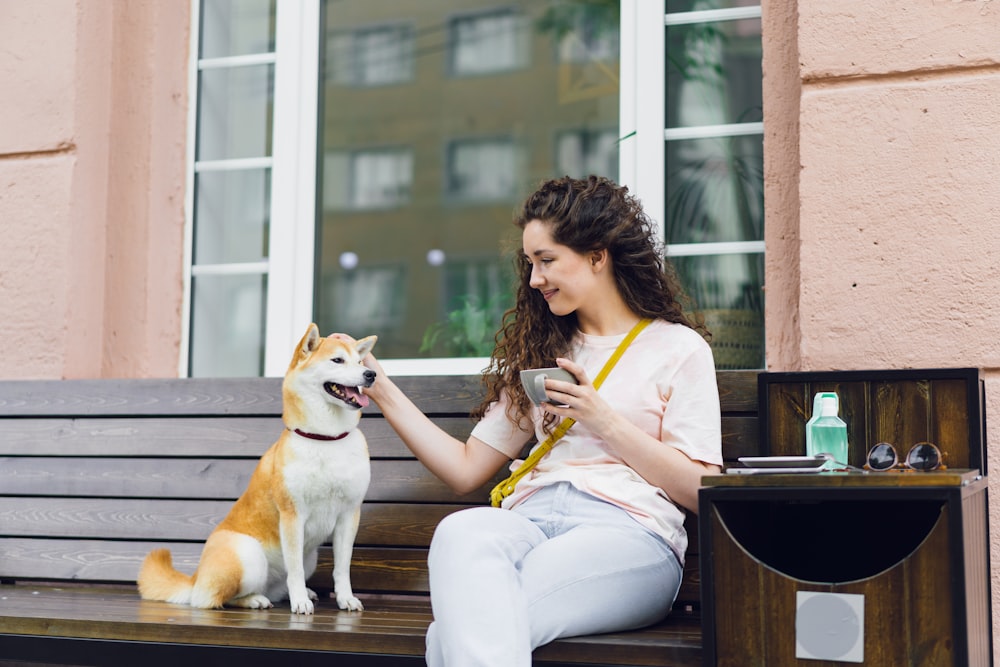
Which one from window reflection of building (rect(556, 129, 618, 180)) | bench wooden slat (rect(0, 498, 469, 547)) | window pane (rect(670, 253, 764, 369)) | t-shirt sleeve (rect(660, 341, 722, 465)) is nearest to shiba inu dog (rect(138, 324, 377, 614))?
bench wooden slat (rect(0, 498, 469, 547))

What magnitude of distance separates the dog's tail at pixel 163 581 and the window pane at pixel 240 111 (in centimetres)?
161

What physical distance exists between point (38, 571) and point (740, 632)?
226 cm

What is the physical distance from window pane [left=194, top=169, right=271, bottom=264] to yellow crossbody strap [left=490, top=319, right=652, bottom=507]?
5.47ft

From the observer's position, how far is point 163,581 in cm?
294

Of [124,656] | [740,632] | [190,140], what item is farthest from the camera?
[190,140]

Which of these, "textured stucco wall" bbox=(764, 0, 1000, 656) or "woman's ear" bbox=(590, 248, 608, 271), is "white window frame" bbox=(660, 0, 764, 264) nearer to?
"textured stucco wall" bbox=(764, 0, 1000, 656)

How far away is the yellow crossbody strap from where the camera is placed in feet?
8.84

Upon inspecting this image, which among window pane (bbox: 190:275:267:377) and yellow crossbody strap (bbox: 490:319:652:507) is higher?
window pane (bbox: 190:275:267:377)

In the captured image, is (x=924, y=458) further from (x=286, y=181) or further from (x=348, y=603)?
(x=286, y=181)

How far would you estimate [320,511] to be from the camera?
2760 mm

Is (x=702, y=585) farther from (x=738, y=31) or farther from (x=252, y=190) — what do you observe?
(x=252, y=190)

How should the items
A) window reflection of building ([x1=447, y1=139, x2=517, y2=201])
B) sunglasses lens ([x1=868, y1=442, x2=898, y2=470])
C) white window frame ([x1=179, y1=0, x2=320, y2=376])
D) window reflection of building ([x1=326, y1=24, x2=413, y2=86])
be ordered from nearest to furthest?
sunglasses lens ([x1=868, y1=442, x2=898, y2=470])
white window frame ([x1=179, y1=0, x2=320, y2=376])
window reflection of building ([x1=326, y1=24, x2=413, y2=86])
window reflection of building ([x1=447, y1=139, x2=517, y2=201])

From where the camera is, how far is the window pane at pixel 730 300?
3350 millimetres

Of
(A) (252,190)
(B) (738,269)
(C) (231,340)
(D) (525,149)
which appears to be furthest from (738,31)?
(D) (525,149)
